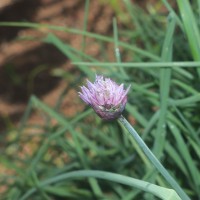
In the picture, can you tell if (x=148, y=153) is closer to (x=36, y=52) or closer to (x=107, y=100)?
(x=107, y=100)

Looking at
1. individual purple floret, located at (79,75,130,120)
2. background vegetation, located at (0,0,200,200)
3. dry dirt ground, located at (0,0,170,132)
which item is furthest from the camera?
dry dirt ground, located at (0,0,170,132)

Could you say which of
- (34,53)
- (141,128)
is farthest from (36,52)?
(141,128)

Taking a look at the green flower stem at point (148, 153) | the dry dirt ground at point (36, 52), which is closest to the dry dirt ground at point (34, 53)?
the dry dirt ground at point (36, 52)

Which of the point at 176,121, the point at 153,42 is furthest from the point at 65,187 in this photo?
the point at 153,42

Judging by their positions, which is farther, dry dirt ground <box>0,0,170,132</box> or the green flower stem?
dry dirt ground <box>0,0,170,132</box>

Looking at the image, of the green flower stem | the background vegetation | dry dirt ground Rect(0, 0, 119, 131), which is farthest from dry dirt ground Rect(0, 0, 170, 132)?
the green flower stem

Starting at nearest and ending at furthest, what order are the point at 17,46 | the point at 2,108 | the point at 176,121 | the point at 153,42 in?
the point at 176,121 < the point at 153,42 < the point at 2,108 < the point at 17,46

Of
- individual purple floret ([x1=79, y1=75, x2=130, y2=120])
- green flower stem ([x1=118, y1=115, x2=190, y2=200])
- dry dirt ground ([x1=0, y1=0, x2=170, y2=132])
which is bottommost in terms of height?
green flower stem ([x1=118, y1=115, x2=190, y2=200])

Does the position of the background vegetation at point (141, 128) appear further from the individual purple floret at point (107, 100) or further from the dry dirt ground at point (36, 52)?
the dry dirt ground at point (36, 52)

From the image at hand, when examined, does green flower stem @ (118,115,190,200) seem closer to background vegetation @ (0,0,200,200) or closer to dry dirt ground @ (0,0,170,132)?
background vegetation @ (0,0,200,200)

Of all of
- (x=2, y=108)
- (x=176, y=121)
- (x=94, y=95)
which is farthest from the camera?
(x=2, y=108)

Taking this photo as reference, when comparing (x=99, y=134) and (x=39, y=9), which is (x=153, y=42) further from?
(x=39, y=9)
